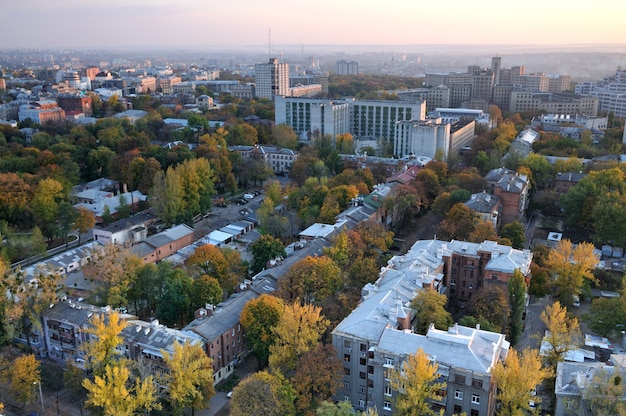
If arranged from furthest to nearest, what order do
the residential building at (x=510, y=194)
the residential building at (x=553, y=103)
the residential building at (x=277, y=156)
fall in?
1. the residential building at (x=553, y=103)
2. the residential building at (x=277, y=156)
3. the residential building at (x=510, y=194)

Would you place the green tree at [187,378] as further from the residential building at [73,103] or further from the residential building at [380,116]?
the residential building at [73,103]

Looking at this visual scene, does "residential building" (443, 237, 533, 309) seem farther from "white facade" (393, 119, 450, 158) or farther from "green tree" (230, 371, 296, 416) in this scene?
"white facade" (393, 119, 450, 158)

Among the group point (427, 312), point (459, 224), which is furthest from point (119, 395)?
point (459, 224)

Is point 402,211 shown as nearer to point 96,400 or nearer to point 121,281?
point 121,281

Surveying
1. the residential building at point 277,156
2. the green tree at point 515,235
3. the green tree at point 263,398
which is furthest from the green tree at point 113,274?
the residential building at point 277,156

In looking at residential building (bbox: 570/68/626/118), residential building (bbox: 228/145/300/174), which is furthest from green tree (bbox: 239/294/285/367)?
residential building (bbox: 570/68/626/118)
